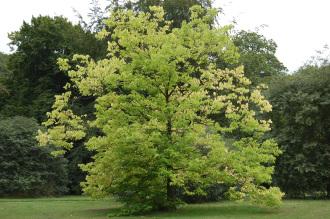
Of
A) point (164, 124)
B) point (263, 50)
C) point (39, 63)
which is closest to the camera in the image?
point (164, 124)

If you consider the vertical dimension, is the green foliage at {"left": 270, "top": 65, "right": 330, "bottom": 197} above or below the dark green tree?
below

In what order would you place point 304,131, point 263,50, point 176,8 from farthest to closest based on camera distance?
point 263,50 → point 176,8 → point 304,131

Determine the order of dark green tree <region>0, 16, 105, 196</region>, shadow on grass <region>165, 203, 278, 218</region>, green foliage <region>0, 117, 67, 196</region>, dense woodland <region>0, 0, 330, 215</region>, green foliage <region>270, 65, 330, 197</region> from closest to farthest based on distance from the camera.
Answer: shadow on grass <region>165, 203, 278, 218</region>
dense woodland <region>0, 0, 330, 215</region>
green foliage <region>270, 65, 330, 197</region>
green foliage <region>0, 117, 67, 196</region>
dark green tree <region>0, 16, 105, 196</region>

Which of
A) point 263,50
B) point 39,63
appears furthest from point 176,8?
point 263,50

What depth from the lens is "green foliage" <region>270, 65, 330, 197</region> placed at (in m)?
27.1

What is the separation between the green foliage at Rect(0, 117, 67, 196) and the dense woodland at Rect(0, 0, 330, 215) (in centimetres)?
7

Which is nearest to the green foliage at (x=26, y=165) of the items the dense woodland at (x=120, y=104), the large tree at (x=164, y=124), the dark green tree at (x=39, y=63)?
the dense woodland at (x=120, y=104)

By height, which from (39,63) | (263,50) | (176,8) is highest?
(263,50)

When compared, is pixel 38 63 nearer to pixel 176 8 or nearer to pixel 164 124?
pixel 176 8

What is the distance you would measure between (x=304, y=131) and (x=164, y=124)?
1092 cm

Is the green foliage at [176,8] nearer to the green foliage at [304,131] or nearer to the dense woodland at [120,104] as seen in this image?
the dense woodland at [120,104]

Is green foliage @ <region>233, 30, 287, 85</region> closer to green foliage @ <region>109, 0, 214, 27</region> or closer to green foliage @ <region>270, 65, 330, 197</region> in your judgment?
green foliage @ <region>109, 0, 214, 27</region>

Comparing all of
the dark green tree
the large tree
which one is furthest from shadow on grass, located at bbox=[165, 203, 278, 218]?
the dark green tree

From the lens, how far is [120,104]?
20328 millimetres
